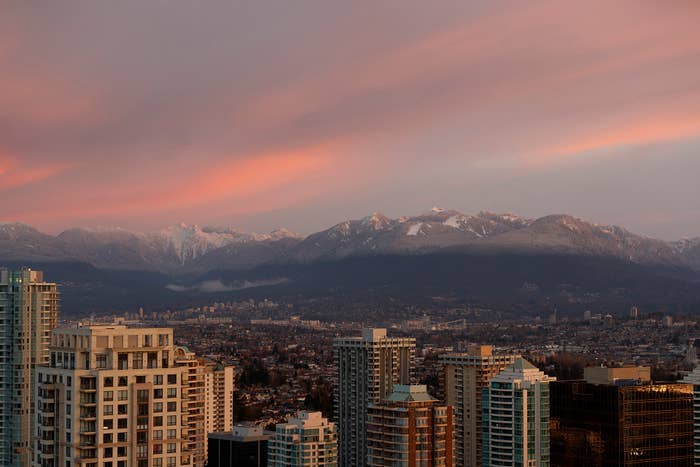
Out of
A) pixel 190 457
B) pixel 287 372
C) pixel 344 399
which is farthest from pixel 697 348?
pixel 190 457

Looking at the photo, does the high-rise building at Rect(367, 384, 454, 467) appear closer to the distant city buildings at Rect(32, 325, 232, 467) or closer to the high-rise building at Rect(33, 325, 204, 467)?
the distant city buildings at Rect(32, 325, 232, 467)

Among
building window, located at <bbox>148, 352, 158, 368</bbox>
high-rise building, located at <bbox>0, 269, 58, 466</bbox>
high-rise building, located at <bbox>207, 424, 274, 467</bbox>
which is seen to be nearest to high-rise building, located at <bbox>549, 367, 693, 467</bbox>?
high-rise building, located at <bbox>207, 424, 274, 467</bbox>

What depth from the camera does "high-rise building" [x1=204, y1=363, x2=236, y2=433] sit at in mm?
107625

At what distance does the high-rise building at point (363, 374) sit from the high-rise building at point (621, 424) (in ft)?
80.9

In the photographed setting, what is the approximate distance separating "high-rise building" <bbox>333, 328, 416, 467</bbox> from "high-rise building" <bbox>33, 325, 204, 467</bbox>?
63633 mm

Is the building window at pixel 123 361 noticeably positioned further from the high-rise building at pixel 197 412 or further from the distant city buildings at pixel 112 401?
the high-rise building at pixel 197 412

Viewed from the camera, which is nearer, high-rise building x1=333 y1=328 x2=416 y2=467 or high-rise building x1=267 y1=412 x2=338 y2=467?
high-rise building x1=267 y1=412 x2=338 y2=467

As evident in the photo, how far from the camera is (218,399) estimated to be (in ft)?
361

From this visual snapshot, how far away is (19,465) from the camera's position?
8675 centimetres

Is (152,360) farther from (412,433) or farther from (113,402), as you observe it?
(412,433)

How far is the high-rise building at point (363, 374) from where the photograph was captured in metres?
101

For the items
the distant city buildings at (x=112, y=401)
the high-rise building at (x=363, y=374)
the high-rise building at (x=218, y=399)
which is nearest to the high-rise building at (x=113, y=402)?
the distant city buildings at (x=112, y=401)

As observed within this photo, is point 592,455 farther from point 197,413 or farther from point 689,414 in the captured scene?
point 197,413

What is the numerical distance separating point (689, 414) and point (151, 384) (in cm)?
4869
